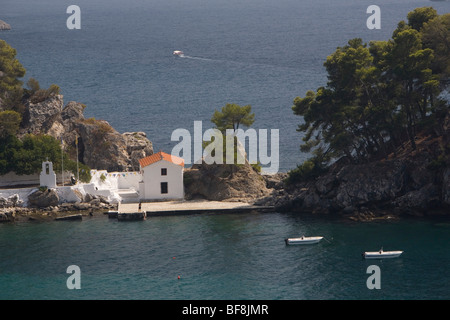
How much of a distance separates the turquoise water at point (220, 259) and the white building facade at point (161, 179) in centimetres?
560

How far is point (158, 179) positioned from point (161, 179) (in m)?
0.34

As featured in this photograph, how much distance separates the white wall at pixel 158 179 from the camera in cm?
8875

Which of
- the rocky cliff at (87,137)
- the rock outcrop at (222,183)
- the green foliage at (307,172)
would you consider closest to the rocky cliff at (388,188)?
the green foliage at (307,172)

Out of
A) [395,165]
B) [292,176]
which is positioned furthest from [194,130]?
[395,165]

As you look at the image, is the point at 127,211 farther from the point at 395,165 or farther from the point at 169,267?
the point at 395,165

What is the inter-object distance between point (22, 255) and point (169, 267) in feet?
46.9

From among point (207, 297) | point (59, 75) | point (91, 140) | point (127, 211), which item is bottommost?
point (207, 297)

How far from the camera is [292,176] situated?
88375mm

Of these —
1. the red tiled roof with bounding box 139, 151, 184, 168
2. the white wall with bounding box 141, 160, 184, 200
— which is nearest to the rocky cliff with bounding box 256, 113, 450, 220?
the white wall with bounding box 141, 160, 184, 200

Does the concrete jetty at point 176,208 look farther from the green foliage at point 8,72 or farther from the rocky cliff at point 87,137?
the green foliage at point 8,72

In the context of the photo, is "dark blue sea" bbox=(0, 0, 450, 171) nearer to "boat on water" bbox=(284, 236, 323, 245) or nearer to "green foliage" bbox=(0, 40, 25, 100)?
"green foliage" bbox=(0, 40, 25, 100)

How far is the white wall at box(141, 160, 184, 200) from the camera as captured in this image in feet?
291

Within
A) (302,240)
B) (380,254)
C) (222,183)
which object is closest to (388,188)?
(302,240)

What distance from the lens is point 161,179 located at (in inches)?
3501
